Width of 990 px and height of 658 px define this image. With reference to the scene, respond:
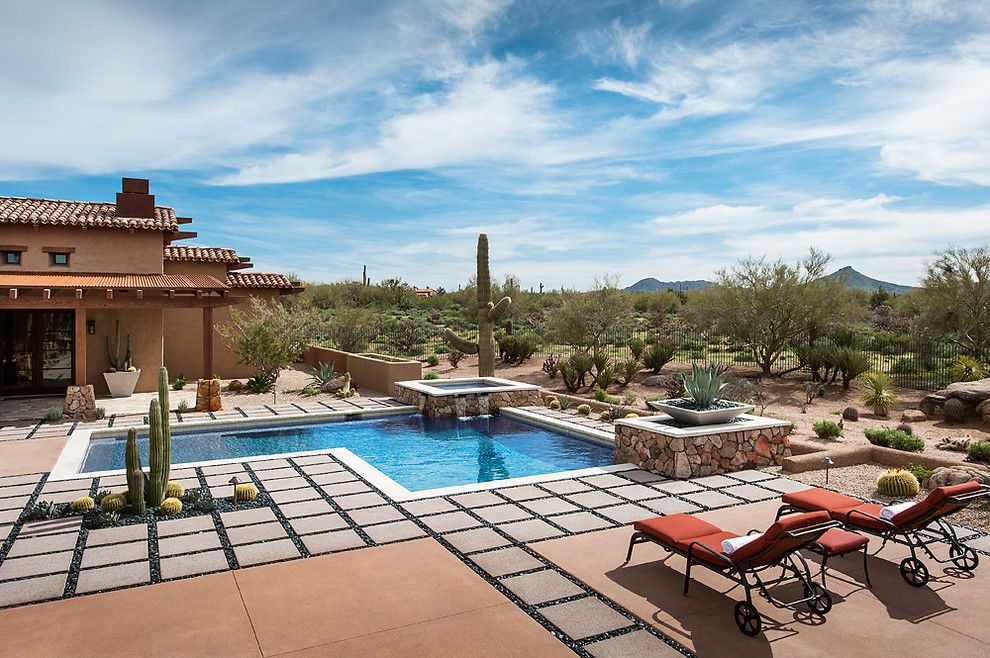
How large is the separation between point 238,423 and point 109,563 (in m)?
8.06

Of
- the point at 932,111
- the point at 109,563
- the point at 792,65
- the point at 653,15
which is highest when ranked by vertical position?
the point at 653,15

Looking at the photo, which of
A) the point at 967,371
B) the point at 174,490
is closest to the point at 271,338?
the point at 174,490

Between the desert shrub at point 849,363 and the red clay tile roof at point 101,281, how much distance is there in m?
15.9

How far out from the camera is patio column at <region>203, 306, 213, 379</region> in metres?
16.2

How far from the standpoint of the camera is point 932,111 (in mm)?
13188

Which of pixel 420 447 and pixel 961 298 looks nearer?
pixel 420 447

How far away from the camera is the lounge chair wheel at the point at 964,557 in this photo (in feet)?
18.7

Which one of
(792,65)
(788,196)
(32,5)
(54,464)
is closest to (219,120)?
(32,5)

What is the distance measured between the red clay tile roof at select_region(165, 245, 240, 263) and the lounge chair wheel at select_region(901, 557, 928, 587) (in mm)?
20646

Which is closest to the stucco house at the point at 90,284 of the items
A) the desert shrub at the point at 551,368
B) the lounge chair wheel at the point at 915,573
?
the desert shrub at the point at 551,368

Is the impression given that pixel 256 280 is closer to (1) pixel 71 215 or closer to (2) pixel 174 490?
(1) pixel 71 215

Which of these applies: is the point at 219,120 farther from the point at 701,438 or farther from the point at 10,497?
the point at 701,438

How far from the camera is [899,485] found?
321 inches

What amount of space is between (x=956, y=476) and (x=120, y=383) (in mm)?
17239
